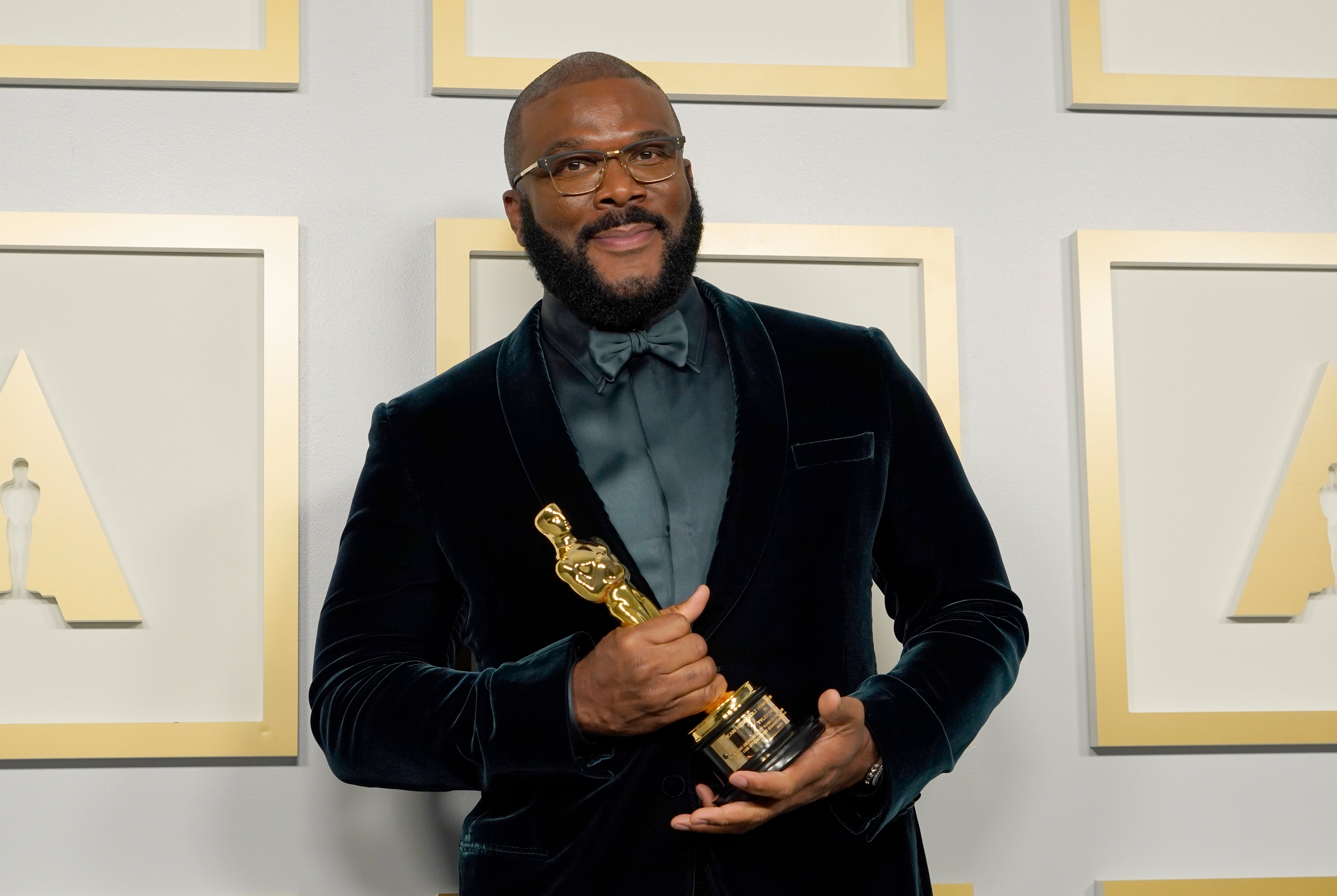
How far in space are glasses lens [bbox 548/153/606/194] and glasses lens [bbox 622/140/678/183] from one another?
0.03 metres

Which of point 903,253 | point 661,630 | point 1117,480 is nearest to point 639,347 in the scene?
point 661,630

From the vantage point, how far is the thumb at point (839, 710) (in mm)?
1153

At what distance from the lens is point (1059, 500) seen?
207 cm

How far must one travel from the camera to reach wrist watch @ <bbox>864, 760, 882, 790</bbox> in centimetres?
124

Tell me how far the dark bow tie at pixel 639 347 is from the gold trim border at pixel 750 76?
716 millimetres

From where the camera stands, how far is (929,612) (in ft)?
4.67

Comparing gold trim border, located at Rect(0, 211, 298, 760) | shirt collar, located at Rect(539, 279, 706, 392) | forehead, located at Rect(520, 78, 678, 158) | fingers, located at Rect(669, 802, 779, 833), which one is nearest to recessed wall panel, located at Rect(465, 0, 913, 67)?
gold trim border, located at Rect(0, 211, 298, 760)

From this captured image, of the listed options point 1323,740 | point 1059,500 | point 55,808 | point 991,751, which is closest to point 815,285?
point 1059,500

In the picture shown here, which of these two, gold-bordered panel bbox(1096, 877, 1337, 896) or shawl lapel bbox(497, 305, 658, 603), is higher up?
shawl lapel bbox(497, 305, 658, 603)

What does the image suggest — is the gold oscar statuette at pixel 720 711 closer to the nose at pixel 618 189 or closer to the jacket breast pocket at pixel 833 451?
the jacket breast pocket at pixel 833 451

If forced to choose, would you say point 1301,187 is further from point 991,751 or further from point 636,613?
point 636,613

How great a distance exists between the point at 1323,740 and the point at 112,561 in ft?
6.48

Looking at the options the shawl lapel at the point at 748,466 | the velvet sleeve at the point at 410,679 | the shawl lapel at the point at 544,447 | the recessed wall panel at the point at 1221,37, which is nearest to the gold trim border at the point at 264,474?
the velvet sleeve at the point at 410,679

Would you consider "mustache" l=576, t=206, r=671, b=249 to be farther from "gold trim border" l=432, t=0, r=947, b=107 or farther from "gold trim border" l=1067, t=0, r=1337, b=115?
"gold trim border" l=1067, t=0, r=1337, b=115
